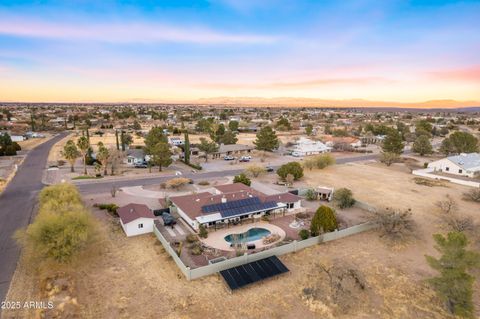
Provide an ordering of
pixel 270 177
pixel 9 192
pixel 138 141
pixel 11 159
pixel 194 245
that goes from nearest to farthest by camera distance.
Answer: pixel 194 245 → pixel 9 192 → pixel 270 177 → pixel 11 159 → pixel 138 141

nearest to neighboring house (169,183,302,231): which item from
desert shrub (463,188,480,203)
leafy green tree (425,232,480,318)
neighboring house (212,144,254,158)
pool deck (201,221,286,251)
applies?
pool deck (201,221,286,251)

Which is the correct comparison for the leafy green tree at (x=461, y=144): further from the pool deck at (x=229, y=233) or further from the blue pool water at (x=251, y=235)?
the blue pool water at (x=251, y=235)

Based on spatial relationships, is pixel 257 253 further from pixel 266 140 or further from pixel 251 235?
pixel 266 140

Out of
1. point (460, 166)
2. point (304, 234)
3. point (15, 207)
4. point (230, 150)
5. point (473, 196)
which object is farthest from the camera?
point (230, 150)

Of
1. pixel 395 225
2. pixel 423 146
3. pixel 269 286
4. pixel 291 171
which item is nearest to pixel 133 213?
pixel 269 286

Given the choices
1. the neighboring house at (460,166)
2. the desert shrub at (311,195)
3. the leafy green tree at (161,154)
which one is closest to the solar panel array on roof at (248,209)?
the desert shrub at (311,195)

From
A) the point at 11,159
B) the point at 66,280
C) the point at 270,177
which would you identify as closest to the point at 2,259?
the point at 66,280

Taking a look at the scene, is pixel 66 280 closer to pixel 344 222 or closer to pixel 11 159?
pixel 344 222
